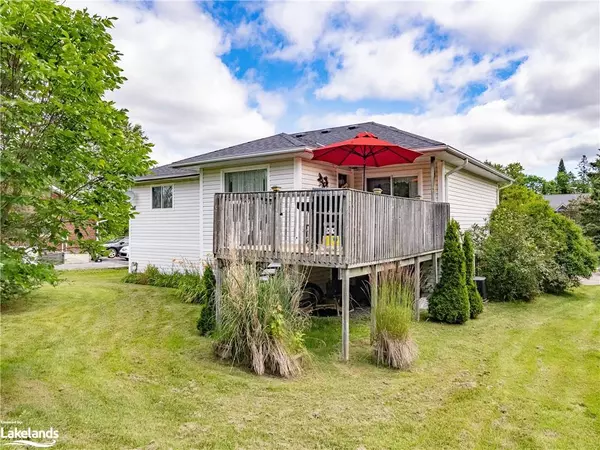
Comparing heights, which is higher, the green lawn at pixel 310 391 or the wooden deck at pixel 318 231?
the wooden deck at pixel 318 231

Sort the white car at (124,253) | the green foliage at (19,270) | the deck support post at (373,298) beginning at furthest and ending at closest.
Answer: the white car at (124,253)
the deck support post at (373,298)
the green foliage at (19,270)

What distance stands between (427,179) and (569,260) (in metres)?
5.34

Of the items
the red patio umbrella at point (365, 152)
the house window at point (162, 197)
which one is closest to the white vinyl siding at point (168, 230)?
the house window at point (162, 197)

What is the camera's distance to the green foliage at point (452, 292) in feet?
25.3

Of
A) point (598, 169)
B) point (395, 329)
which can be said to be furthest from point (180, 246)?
point (598, 169)

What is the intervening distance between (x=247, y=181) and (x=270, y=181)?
3.11ft

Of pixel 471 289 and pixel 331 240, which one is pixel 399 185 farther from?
pixel 331 240

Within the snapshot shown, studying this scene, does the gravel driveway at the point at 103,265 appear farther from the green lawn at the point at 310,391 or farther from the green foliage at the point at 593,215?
the green foliage at the point at 593,215

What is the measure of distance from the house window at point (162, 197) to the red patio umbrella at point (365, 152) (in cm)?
683

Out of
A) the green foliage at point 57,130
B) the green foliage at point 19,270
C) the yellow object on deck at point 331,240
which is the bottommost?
the green foliage at point 19,270

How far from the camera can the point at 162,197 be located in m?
13.3

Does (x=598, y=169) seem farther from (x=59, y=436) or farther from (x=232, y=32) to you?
(x=59, y=436)

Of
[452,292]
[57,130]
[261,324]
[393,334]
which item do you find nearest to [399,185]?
[452,292]

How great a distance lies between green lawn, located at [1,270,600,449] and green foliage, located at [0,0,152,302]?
1664mm
